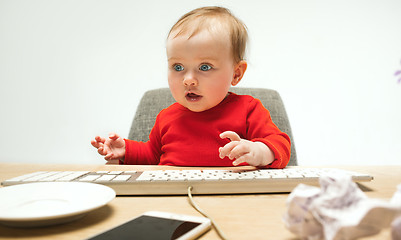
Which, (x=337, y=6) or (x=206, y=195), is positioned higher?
(x=337, y=6)

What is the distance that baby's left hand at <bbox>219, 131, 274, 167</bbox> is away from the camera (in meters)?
0.64

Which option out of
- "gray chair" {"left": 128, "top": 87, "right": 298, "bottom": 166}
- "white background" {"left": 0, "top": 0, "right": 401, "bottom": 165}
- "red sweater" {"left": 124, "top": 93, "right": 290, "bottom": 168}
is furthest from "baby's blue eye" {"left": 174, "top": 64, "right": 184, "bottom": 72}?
"white background" {"left": 0, "top": 0, "right": 401, "bottom": 165}

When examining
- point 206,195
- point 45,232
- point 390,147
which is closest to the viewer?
point 45,232

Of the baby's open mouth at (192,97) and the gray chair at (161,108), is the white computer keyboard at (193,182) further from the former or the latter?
the gray chair at (161,108)

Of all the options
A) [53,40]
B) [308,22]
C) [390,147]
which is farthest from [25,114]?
[390,147]

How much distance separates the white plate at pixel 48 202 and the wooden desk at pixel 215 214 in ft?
0.05

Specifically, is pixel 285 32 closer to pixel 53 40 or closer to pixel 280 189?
pixel 53 40

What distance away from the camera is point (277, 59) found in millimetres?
1957

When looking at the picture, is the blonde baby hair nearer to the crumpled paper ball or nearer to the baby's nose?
the baby's nose

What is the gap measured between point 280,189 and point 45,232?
0.35 meters

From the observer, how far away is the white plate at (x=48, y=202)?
32 centimetres

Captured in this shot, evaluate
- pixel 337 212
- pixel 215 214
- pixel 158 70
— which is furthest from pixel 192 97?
pixel 158 70

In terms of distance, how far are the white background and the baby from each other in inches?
38.7

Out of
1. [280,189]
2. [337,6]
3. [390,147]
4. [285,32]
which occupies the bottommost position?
[390,147]
